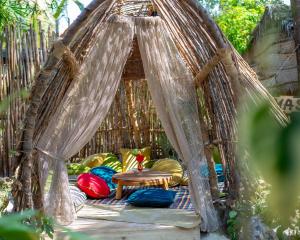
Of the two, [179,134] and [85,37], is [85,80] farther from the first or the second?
[179,134]

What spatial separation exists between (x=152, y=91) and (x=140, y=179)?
1.26 meters

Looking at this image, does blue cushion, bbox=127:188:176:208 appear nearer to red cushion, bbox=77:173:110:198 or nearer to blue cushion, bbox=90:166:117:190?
red cushion, bbox=77:173:110:198

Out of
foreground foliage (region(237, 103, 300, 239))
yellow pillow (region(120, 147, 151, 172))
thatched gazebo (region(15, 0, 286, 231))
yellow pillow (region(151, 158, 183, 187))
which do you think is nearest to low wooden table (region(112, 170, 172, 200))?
yellow pillow (region(151, 158, 183, 187))

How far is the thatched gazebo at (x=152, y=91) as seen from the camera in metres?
3.51

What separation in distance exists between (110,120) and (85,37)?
335 centimetres

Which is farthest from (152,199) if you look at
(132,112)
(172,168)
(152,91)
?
(132,112)

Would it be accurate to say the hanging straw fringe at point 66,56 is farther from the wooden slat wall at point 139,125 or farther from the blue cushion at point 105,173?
the wooden slat wall at point 139,125

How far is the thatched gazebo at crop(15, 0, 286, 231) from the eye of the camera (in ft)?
11.5

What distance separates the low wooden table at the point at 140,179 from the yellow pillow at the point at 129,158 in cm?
135

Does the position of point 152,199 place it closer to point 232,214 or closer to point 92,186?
point 92,186

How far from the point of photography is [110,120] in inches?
282

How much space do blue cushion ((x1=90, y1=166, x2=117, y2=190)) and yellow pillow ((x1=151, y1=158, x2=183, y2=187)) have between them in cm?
59

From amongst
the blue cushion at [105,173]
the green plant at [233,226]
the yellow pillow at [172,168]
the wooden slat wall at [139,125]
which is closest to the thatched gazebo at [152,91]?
the green plant at [233,226]

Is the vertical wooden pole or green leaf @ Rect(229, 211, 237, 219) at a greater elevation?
the vertical wooden pole
